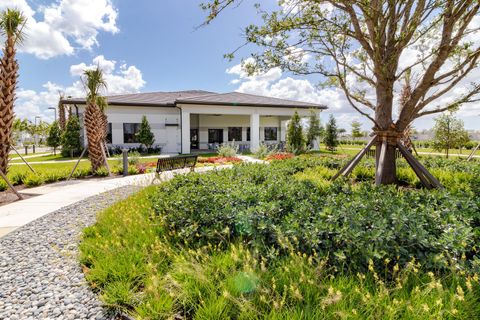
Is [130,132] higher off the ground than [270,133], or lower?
lower

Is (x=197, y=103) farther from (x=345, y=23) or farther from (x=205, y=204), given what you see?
(x=205, y=204)

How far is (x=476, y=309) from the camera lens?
2.08m

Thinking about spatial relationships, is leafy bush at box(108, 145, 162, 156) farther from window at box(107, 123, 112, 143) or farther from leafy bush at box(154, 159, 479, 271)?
leafy bush at box(154, 159, 479, 271)

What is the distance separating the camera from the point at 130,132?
25.9 m

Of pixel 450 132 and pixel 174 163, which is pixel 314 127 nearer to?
pixel 450 132

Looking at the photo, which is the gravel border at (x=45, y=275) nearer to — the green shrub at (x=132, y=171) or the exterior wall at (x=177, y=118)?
the green shrub at (x=132, y=171)

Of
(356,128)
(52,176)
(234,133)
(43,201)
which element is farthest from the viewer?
(356,128)

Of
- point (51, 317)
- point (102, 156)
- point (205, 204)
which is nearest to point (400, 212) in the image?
point (205, 204)

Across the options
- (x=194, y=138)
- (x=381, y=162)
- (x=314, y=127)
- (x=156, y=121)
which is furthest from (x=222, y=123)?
(x=381, y=162)

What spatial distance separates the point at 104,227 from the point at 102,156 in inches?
374

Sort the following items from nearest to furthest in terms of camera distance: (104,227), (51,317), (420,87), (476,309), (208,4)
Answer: (476,309) < (51,317) < (104,227) < (208,4) < (420,87)

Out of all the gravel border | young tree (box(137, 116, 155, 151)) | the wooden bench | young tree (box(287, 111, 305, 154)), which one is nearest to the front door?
young tree (box(137, 116, 155, 151))

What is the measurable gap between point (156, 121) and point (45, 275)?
79.6ft

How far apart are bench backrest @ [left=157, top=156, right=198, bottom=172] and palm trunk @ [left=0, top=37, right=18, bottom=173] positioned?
209 inches
